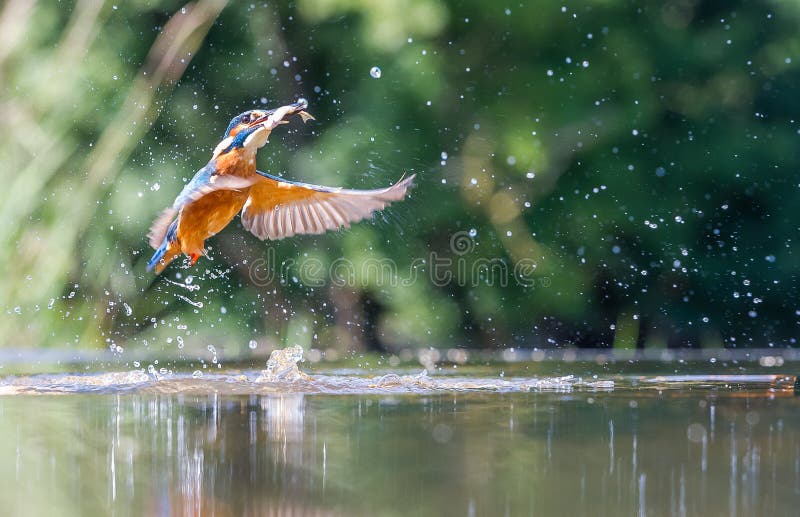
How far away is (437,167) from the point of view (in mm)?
8070

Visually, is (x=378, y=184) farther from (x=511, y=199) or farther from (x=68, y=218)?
(x=68, y=218)

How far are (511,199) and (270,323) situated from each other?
6.64 ft

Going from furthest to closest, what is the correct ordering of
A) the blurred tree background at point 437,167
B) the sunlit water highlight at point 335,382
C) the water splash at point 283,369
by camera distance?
the blurred tree background at point 437,167
the water splash at point 283,369
the sunlit water highlight at point 335,382

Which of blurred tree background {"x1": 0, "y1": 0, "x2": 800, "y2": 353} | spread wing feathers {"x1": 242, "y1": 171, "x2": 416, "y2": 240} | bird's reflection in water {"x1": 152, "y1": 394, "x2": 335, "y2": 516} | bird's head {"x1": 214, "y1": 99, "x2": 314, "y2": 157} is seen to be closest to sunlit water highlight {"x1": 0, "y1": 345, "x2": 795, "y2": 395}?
bird's reflection in water {"x1": 152, "y1": 394, "x2": 335, "y2": 516}

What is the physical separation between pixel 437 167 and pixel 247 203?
3.72m

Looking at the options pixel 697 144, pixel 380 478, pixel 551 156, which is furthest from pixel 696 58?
pixel 380 478

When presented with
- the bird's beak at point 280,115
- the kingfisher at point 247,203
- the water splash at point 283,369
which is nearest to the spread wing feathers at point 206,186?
the kingfisher at point 247,203

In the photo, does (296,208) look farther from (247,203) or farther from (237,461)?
(237,461)

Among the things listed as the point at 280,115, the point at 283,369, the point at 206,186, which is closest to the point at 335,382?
the point at 283,369

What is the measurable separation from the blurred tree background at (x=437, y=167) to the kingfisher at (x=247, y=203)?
10.7 ft

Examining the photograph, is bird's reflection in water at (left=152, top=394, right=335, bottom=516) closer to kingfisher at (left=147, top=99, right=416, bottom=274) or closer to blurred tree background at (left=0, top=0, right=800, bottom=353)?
kingfisher at (left=147, top=99, right=416, bottom=274)

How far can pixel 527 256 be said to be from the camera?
8.12 meters

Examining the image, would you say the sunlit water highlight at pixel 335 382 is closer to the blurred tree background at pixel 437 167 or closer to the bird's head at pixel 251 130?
the bird's head at pixel 251 130

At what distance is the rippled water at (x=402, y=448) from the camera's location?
90.8 inches
